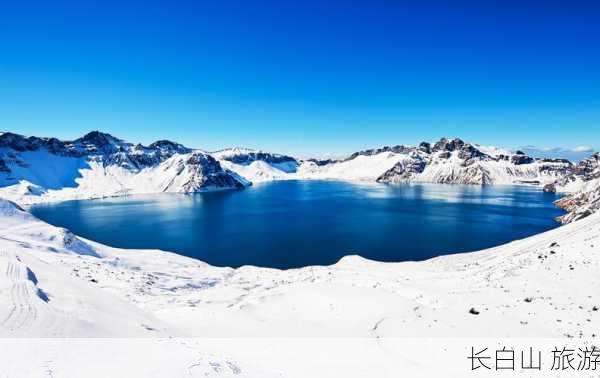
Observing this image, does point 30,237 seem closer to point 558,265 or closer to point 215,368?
point 215,368

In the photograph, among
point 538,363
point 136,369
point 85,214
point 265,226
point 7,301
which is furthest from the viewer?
point 85,214

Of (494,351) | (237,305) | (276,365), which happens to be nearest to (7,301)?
Result: (276,365)

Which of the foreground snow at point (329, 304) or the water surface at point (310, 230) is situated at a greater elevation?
the foreground snow at point (329, 304)

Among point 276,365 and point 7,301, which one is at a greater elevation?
point 7,301

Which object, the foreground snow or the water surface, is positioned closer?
the foreground snow

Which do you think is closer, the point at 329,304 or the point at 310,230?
the point at 329,304

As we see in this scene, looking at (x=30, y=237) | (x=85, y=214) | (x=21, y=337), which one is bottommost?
(x=85, y=214)

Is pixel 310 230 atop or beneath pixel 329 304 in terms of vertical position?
beneath

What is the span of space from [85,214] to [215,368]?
181m

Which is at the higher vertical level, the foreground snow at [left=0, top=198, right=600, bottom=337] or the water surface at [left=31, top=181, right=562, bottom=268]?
the foreground snow at [left=0, top=198, right=600, bottom=337]

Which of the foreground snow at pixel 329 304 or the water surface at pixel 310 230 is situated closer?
the foreground snow at pixel 329 304

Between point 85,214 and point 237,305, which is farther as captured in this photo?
point 85,214

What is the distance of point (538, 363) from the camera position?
58.3ft

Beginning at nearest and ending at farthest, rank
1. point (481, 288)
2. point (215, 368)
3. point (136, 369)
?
point (136, 369) → point (215, 368) → point (481, 288)
